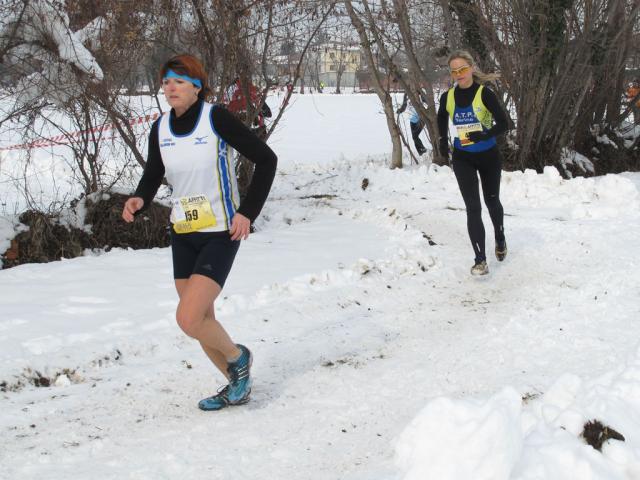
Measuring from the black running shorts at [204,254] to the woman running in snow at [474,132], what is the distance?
3263 millimetres

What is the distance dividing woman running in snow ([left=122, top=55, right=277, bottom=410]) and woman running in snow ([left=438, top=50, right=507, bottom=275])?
124 inches

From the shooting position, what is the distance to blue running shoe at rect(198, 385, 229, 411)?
4.11 m

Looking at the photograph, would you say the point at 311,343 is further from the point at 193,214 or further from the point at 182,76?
the point at 182,76

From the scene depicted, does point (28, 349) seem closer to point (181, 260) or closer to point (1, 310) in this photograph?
point (1, 310)

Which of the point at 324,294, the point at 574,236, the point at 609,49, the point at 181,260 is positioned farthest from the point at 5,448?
the point at 609,49

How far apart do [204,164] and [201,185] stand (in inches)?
4.5

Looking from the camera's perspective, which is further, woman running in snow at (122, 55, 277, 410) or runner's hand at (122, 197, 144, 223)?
runner's hand at (122, 197, 144, 223)

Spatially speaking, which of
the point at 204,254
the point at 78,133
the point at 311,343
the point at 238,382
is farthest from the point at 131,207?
the point at 78,133

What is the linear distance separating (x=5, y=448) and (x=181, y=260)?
128 centimetres

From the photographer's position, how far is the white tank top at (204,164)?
149 inches

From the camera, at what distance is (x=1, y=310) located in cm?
559

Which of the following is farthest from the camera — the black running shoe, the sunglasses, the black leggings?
the black running shoe

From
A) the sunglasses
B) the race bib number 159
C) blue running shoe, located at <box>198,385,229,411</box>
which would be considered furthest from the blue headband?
the sunglasses

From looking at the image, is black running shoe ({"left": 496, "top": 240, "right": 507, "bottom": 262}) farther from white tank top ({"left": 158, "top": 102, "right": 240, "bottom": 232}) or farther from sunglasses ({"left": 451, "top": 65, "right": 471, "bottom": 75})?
white tank top ({"left": 158, "top": 102, "right": 240, "bottom": 232})
